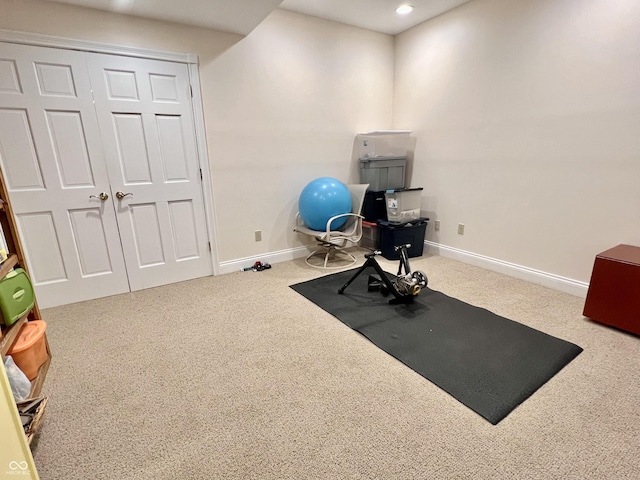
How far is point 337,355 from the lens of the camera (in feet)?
6.63

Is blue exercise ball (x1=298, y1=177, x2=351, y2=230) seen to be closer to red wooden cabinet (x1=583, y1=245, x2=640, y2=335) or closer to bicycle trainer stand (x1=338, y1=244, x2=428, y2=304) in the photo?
bicycle trainer stand (x1=338, y1=244, x2=428, y2=304)

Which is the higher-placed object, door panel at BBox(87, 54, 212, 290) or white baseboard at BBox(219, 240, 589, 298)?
door panel at BBox(87, 54, 212, 290)

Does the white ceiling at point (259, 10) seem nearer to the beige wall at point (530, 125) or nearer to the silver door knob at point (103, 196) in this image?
the beige wall at point (530, 125)

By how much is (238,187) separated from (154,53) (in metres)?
1.33

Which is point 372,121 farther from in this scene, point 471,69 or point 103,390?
point 103,390

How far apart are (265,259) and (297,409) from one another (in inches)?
87.4

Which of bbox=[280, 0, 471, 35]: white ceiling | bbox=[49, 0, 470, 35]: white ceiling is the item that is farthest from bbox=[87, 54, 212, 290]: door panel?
bbox=[280, 0, 471, 35]: white ceiling

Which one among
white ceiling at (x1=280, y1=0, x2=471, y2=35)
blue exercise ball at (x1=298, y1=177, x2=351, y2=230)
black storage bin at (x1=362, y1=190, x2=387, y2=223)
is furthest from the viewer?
black storage bin at (x1=362, y1=190, x2=387, y2=223)

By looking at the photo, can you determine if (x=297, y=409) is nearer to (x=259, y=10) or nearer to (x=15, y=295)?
(x=15, y=295)

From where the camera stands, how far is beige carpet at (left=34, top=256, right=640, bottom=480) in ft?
4.27

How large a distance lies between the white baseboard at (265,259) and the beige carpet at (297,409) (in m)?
0.97

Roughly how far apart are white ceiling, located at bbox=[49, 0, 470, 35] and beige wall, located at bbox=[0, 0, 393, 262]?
0.34 feet

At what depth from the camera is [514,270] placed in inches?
125

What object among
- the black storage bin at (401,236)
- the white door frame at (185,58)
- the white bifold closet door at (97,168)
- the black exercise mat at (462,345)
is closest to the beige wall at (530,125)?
the black storage bin at (401,236)
